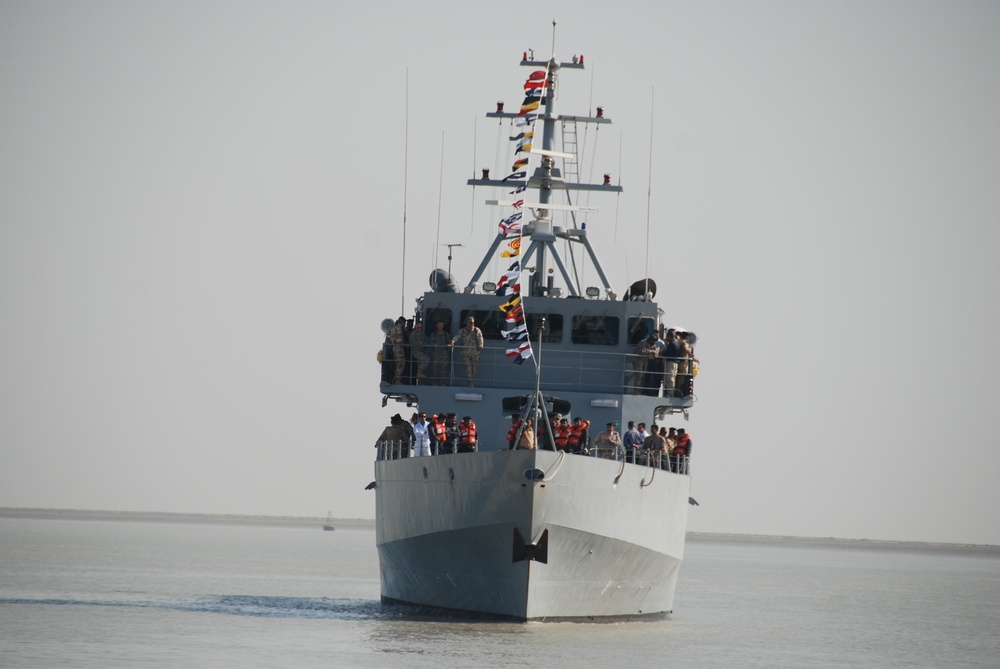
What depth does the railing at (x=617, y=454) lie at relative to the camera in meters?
27.0

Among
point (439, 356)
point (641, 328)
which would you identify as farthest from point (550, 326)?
point (439, 356)

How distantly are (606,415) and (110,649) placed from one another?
10.4 m

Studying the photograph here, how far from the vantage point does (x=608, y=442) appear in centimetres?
2684

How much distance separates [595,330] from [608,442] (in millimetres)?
4417

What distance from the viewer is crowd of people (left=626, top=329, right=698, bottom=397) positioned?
3027cm

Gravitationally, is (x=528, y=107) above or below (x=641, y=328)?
above

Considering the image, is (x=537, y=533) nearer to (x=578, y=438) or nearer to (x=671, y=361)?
(x=578, y=438)

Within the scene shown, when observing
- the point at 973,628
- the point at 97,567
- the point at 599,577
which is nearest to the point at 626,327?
the point at 599,577

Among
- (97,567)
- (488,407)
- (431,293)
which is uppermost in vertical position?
(431,293)

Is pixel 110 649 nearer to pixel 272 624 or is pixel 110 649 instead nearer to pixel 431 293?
pixel 272 624

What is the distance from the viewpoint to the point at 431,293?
30.9 metres

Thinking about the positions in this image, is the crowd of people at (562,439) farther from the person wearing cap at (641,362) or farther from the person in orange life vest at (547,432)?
the person wearing cap at (641,362)

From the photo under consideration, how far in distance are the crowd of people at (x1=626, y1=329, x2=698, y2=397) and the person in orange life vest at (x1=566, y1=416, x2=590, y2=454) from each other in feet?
10.7

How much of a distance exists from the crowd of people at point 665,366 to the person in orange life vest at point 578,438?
3.25 metres
